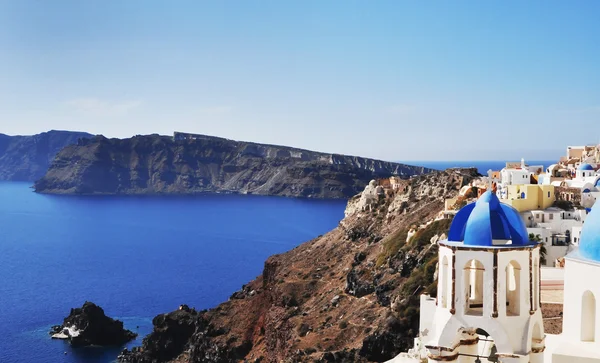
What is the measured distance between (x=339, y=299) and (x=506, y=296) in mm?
32742

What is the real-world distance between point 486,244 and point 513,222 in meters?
0.65

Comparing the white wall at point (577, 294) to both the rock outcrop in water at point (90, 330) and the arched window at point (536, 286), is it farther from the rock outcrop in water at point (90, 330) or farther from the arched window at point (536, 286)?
the rock outcrop in water at point (90, 330)

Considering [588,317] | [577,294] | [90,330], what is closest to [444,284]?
[577,294]

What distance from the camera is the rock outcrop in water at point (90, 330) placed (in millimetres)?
58031

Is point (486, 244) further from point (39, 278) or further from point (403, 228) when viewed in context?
point (39, 278)

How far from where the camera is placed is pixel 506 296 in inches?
432

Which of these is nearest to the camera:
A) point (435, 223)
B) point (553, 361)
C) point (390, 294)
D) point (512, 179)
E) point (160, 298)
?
point (553, 361)

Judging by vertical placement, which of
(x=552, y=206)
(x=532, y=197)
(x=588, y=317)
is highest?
(x=532, y=197)

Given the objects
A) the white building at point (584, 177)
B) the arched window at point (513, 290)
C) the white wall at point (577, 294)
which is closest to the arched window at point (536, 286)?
the arched window at point (513, 290)

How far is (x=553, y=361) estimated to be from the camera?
10.6 meters

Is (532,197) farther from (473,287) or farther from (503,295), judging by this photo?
(503,295)

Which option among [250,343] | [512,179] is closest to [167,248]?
[250,343]

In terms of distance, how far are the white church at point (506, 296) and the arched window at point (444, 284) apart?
15mm

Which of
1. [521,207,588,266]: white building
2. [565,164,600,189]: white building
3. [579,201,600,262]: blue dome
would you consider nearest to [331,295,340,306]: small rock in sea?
[521,207,588,266]: white building
